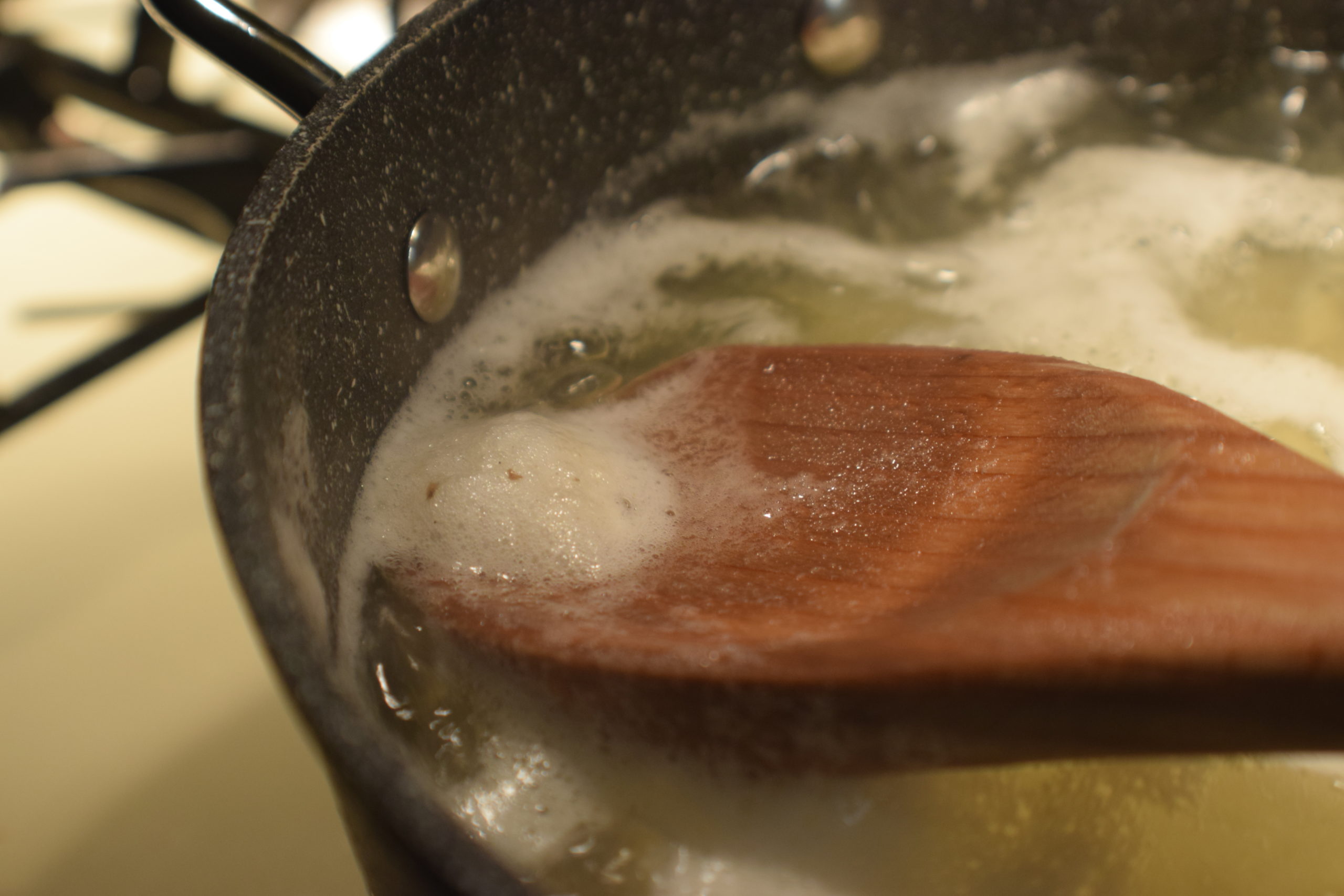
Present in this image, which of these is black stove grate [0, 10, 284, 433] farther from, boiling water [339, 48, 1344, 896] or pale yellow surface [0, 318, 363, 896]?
boiling water [339, 48, 1344, 896]

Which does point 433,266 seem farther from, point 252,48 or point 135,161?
point 135,161

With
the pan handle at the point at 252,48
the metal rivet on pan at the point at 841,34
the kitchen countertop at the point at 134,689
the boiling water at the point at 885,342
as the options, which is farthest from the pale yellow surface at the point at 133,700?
the metal rivet on pan at the point at 841,34

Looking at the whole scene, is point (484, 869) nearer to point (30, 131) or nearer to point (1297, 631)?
point (1297, 631)

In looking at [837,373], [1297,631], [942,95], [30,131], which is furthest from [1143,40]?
[30,131]

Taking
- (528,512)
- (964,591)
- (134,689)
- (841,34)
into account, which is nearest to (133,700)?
(134,689)

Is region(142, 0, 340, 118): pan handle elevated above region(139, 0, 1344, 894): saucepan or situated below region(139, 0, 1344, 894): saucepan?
above

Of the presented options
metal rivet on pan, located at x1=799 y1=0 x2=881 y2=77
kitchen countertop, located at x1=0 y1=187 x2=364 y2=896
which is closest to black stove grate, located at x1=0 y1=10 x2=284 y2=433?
kitchen countertop, located at x1=0 y1=187 x2=364 y2=896
